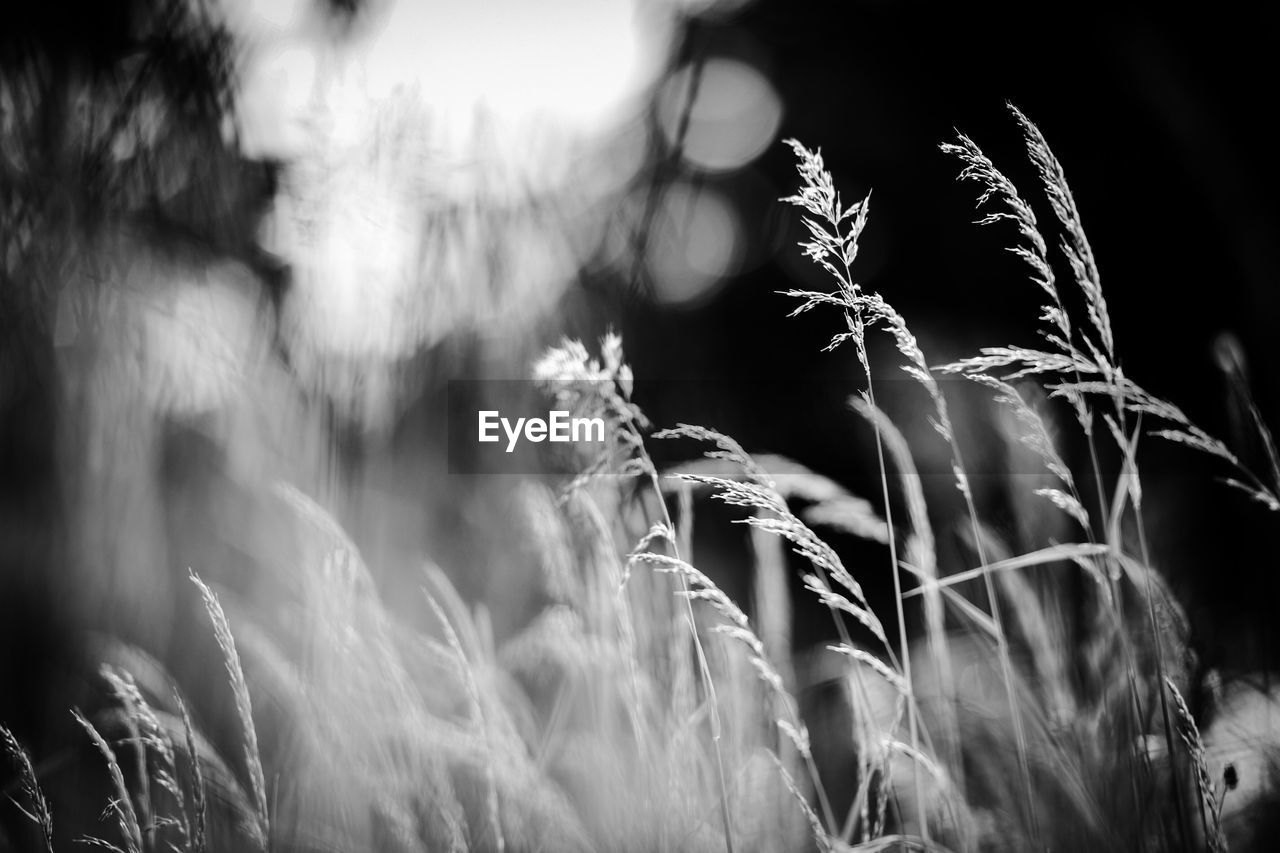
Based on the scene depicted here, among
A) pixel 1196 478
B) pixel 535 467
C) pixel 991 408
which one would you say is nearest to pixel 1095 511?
pixel 1196 478

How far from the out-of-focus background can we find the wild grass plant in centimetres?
12

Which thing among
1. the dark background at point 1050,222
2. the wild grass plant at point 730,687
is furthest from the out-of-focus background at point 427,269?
the wild grass plant at point 730,687

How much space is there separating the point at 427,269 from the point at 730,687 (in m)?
0.98

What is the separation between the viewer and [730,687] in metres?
0.98

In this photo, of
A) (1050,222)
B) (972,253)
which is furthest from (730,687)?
(1050,222)

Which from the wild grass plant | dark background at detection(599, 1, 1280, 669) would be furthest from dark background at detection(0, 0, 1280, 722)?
the wild grass plant

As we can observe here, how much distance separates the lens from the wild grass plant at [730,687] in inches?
26.1

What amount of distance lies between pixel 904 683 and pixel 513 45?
1395mm

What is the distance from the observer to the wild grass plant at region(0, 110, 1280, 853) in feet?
2.18

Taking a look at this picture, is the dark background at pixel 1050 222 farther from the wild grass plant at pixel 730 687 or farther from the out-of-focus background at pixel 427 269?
the wild grass plant at pixel 730 687

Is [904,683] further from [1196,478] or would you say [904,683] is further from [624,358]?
[1196,478]

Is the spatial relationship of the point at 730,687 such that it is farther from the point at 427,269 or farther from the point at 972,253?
the point at 972,253

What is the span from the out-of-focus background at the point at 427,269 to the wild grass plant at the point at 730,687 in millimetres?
117

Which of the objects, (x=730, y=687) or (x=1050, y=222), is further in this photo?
(x=1050, y=222)
